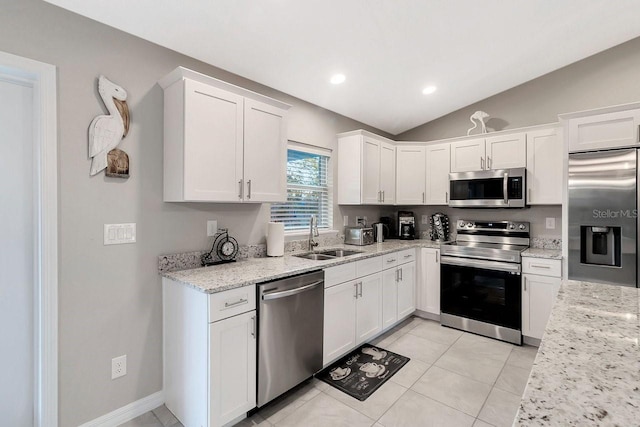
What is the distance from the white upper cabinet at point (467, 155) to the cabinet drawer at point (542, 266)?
3.85ft

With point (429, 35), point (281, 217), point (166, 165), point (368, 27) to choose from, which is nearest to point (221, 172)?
point (166, 165)

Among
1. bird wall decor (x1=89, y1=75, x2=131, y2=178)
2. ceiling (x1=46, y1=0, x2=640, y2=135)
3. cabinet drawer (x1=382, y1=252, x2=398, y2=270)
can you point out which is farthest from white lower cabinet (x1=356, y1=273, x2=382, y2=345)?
bird wall decor (x1=89, y1=75, x2=131, y2=178)

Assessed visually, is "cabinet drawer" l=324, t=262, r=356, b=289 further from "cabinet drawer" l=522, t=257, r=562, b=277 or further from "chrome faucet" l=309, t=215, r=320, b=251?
"cabinet drawer" l=522, t=257, r=562, b=277

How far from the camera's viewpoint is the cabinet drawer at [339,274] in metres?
2.44

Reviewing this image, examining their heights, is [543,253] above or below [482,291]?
above

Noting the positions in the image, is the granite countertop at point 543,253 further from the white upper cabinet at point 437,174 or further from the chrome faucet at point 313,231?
the chrome faucet at point 313,231

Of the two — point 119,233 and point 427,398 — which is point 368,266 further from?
point 119,233

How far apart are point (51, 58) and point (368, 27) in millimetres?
2049

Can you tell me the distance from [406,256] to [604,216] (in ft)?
5.85

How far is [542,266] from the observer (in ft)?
9.63

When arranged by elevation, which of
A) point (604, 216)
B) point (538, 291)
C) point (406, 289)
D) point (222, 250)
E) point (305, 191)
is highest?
point (305, 191)

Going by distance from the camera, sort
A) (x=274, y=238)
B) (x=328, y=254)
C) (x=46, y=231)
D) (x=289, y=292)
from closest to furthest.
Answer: (x=46, y=231), (x=289, y=292), (x=274, y=238), (x=328, y=254)

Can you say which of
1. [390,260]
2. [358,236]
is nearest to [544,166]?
[390,260]

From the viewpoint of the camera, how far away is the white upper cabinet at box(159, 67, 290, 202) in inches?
77.3
